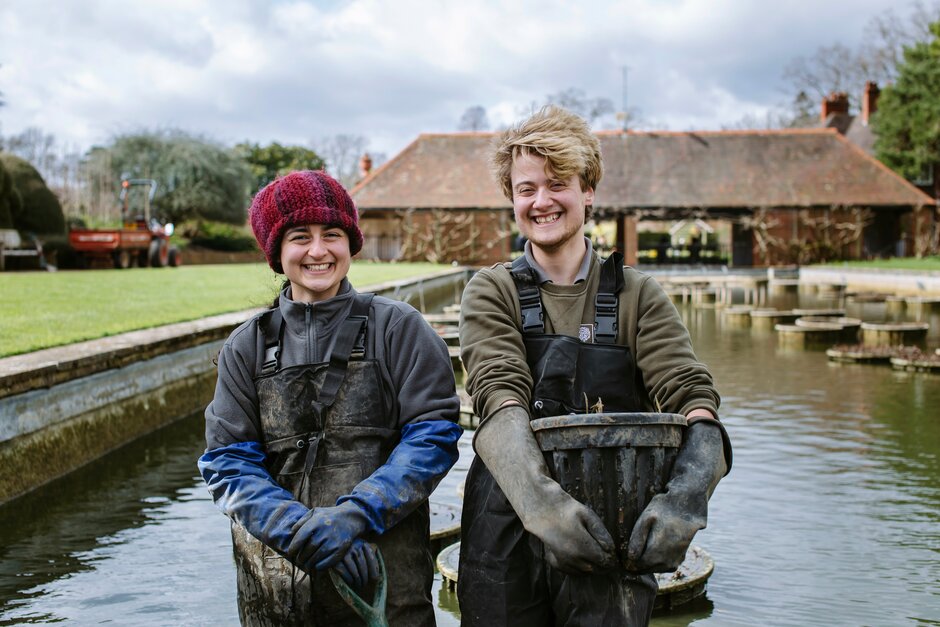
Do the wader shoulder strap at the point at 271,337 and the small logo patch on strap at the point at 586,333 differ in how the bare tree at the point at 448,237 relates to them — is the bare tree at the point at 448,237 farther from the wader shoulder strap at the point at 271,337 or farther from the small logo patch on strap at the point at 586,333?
the small logo patch on strap at the point at 586,333

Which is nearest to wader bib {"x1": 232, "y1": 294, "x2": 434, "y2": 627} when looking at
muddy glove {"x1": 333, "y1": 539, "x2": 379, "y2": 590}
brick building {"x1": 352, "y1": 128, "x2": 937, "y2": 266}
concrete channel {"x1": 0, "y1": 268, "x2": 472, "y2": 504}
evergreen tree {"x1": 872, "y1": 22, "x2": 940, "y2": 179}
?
muddy glove {"x1": 333, "y1": 539, "x2": 379, "y2": 590}

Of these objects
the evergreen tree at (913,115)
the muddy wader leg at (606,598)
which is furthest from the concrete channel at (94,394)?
the evergreen tree at (913,115)

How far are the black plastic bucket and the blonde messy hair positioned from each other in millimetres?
740

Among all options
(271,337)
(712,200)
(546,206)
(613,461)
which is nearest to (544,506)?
(613,461)

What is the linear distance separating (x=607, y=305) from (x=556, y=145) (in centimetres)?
45

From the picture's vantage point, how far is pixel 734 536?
562 cm

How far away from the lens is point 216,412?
8.60ft

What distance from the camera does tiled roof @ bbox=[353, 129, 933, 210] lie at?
127 feet

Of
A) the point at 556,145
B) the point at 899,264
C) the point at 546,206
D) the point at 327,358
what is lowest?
the point at 899,264

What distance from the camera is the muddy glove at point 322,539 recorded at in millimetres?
2312

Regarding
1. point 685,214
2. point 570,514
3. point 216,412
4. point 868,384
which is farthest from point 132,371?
point 685,214

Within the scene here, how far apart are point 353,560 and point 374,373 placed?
514 mm

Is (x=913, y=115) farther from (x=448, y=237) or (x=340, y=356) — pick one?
(x=340, y=356)

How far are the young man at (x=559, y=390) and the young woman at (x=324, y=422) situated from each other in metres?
0.15
